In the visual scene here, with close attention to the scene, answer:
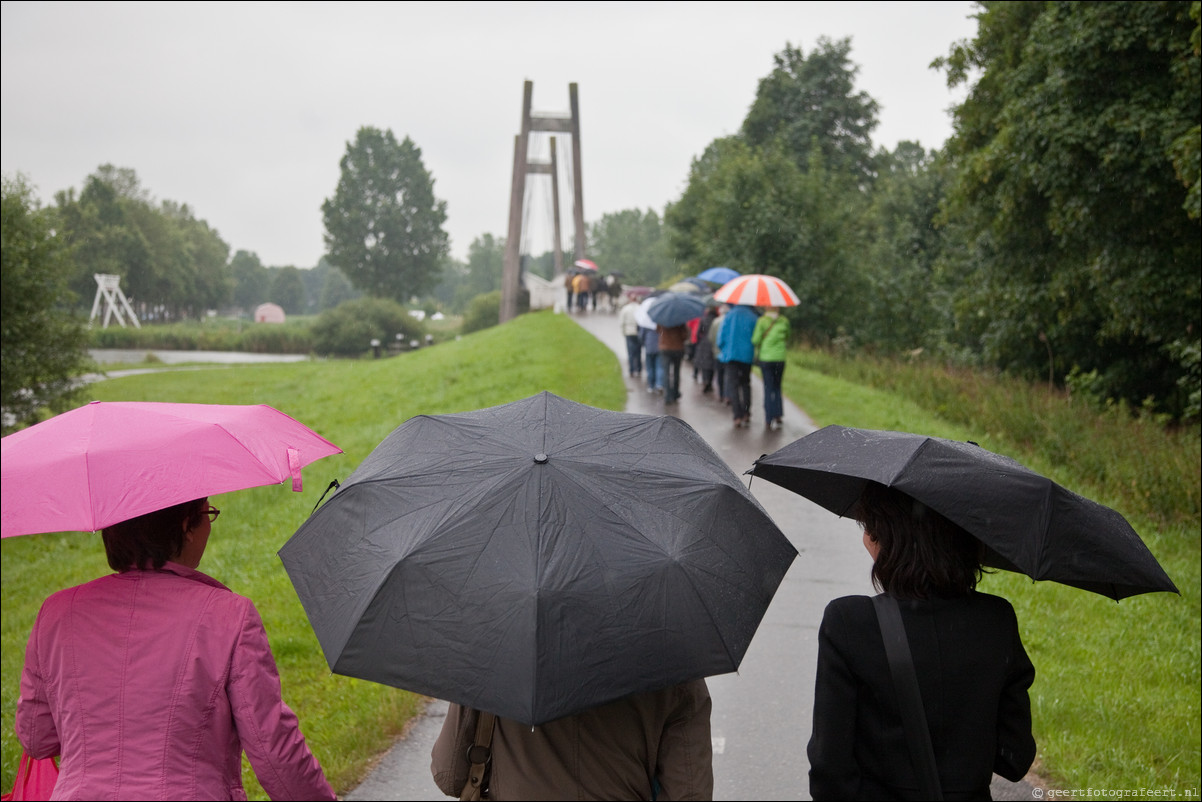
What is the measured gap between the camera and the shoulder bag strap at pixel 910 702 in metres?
2.42

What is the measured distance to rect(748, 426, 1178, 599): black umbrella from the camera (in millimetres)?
2395

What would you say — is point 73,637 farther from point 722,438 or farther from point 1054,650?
point 722,438

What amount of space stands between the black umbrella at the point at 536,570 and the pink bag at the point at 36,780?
3.50 feet

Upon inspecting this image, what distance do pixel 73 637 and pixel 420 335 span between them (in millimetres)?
68587

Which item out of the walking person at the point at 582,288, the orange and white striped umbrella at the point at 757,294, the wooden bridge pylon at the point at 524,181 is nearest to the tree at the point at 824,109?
the wooden bridge pylon at the point at 524,181

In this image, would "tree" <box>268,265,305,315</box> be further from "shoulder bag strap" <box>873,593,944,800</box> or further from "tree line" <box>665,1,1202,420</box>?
"shoulder bag strap" <box>873,593,944,800</box>

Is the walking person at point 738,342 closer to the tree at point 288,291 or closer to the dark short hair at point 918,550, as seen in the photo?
the dark short hair at point 918,550

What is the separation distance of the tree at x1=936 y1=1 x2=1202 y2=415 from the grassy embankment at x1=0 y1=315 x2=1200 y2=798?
2212mm

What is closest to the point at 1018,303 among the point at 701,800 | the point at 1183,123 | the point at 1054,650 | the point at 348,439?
the point at 1183,123

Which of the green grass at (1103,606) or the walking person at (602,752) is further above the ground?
the walking person at (602,752)

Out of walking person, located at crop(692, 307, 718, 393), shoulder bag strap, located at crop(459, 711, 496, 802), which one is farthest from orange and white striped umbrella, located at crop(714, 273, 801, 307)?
shoulder bag strap, located at crop(459, 711, 496, 802)

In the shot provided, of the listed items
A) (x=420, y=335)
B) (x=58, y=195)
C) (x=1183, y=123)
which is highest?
(x=58, y=195)

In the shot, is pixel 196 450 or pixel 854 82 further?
pixel 854 82

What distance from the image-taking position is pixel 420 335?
7019 centimetres
